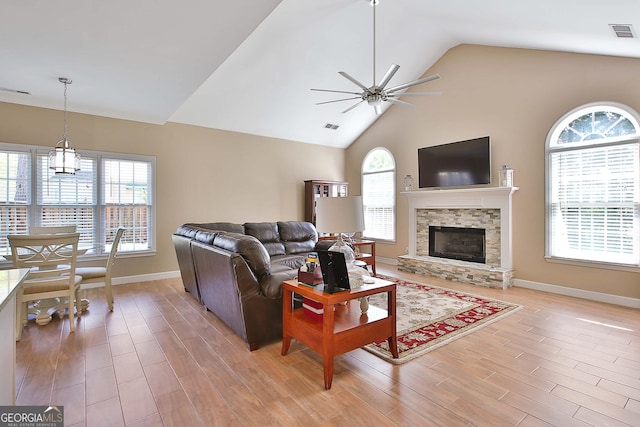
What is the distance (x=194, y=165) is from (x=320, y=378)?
4647mm

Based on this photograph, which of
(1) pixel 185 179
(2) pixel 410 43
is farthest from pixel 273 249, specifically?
(2) pixel 410 43

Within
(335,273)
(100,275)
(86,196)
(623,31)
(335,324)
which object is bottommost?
(335,324)

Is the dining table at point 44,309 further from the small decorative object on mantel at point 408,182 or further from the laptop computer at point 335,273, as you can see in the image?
the small decorative object on mantel at point 408,182

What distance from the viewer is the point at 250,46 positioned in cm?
450

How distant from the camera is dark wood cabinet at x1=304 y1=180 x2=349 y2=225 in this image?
Answer: 23.2 feet

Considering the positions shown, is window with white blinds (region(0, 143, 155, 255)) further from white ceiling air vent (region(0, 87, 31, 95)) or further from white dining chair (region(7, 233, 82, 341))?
white dining chair (region(7, 233, 82, 341))

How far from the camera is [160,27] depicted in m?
2.56

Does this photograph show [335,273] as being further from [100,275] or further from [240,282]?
[100,275]

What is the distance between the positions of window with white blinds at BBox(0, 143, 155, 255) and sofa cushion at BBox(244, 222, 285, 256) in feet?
5.51

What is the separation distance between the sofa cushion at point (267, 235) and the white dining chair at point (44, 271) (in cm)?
244

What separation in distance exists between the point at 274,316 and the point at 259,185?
162 inches

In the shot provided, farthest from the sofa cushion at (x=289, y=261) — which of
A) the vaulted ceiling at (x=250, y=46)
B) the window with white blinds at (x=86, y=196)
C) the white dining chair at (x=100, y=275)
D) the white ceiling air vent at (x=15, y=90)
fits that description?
the white ceiling air vent at (x=15, y=90)
